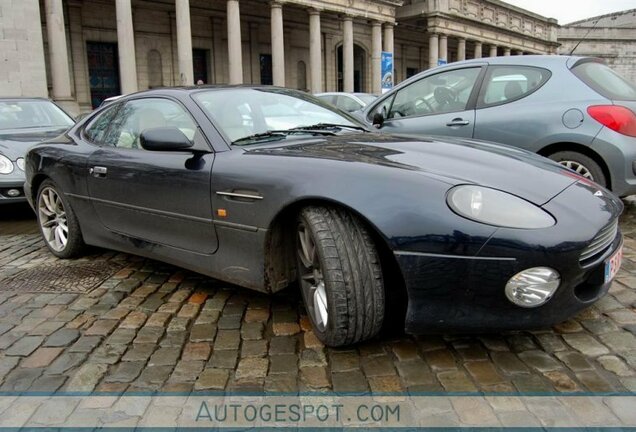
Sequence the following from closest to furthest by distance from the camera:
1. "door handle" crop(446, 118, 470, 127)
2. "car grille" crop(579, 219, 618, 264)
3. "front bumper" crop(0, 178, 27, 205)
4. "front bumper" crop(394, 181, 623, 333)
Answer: "front bumper" crop(394, 181, 623, 333) < "car grille" crop(579, 219, 618, 264) < "door handle" crop(446, 118, 470, 127) < "front bumper" crop(0, 178, 27, 205)

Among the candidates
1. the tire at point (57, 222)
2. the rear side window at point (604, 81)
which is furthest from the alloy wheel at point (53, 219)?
the rear side window at point (604, 81)

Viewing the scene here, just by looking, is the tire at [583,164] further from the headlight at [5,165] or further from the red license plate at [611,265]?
the headlight at [5,165]

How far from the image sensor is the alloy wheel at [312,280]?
8.93 feet

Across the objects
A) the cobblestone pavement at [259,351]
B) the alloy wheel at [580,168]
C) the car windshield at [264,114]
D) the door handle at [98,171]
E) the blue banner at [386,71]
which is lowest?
the cobblestone pavement at [259,351]

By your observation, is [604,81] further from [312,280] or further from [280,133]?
[312,280]

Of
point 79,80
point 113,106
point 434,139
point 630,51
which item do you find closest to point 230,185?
point 434,139

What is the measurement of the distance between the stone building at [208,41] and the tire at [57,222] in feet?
50.9

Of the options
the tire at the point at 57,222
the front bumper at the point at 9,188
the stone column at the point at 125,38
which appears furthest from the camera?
the stone column at the point at 125,38

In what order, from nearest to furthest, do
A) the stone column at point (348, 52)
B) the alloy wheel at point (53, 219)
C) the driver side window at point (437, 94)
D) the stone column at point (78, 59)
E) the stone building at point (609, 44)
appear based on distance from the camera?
the alloy wheel at point (53, 219) → the driver side window at point (437, 94) → the stone column at point (78, 59) → the stone column at point (348, 52) → the stone building at point (609, 44)

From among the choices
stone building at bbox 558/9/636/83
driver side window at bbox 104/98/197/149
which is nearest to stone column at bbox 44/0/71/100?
driver side window at bbox 104/98/197/149

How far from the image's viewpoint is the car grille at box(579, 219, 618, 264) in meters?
2.39

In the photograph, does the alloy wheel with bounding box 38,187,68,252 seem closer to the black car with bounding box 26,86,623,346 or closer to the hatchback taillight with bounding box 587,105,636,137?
the black car with bounding box 26,86,623,346

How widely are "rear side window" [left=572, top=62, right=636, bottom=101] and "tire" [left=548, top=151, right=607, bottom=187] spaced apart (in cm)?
60

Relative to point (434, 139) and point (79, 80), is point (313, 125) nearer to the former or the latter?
point (434, 139)
